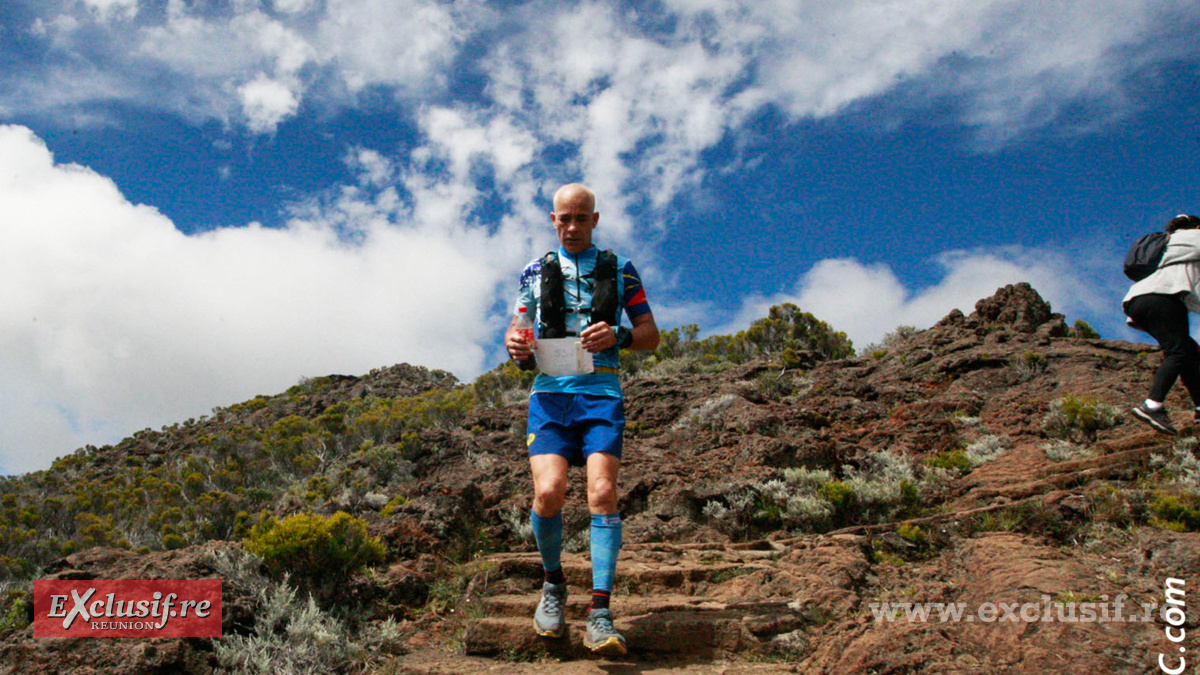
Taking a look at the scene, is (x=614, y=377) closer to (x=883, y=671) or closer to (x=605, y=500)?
(x=605, y=500)

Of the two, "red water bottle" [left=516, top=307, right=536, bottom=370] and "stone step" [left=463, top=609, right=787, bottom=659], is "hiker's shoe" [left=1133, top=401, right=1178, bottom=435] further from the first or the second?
"red water bottle" [left=516, top=307, right=536, bottom=370]

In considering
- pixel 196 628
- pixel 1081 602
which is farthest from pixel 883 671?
pixel 196 628

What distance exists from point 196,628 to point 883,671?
305 centimetres

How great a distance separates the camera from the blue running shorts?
316 centimetres

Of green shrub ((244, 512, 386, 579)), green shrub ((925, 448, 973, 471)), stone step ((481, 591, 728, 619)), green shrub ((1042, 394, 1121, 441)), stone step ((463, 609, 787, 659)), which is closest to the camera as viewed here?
stone step ((463, 609, 787, 659))

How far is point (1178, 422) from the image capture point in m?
5.66

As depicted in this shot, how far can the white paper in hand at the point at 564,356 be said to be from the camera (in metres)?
3.10

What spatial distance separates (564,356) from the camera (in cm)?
311

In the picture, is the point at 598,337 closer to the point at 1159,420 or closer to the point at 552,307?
the point at 552,307

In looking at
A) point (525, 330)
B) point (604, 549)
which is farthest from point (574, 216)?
point (604, 549)

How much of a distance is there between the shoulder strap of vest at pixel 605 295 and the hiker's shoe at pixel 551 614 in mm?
1236

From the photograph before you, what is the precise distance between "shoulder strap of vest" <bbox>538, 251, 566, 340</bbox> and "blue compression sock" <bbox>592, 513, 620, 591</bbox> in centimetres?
84
